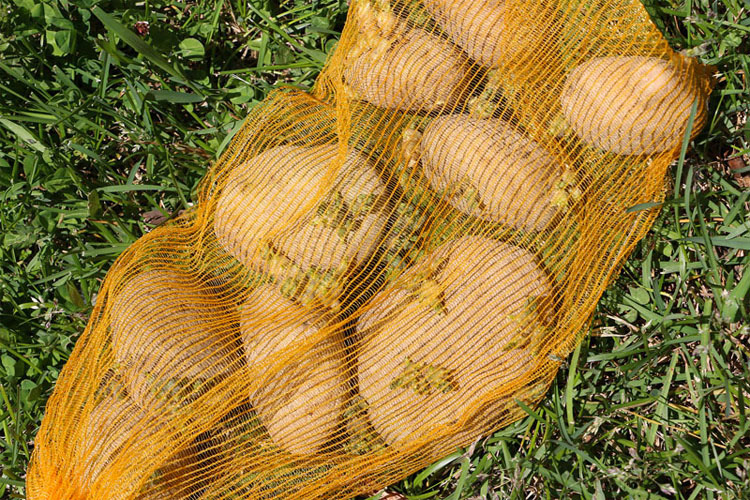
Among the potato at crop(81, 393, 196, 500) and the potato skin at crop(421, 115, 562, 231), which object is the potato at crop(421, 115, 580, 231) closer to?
the potato skin at crop(421, 115, 562, 231)

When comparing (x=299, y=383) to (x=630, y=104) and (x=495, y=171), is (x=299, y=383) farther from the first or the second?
(x=630, y=104)

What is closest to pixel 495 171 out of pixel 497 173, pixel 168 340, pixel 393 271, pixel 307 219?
pixel 497 173

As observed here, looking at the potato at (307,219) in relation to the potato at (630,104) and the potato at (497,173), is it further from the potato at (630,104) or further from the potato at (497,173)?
the potato at (630,104)

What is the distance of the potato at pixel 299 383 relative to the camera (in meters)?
1.98

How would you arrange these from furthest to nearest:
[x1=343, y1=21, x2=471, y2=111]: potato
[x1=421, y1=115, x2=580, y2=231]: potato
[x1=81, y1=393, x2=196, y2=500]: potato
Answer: [x1=343, y1=21, x2=471, y2=111]: potato → [x1=421, y1=115, x2=580, y2=231]: potato → [x1=81, y1=393, x2=196, y2=500]: potato

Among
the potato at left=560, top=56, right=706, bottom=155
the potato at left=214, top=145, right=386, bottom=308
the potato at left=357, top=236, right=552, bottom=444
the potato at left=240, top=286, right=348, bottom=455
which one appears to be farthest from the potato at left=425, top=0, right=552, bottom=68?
the potato at left=240, top=286, right=348, bottom=455

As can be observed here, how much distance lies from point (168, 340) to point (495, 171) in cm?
104

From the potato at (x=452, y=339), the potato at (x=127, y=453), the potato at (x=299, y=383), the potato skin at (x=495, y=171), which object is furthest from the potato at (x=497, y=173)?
the potato at (x=127, y=453)

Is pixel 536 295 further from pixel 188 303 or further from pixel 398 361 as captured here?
pixel 188 303

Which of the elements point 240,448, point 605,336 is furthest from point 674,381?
point 240,448

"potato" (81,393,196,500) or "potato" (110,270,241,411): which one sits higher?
"potato" (110,270,241,411)

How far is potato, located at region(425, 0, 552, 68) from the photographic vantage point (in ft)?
7.20

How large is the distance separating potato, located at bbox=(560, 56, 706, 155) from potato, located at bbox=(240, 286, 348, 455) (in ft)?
3.26

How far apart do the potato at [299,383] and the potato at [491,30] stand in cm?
100
